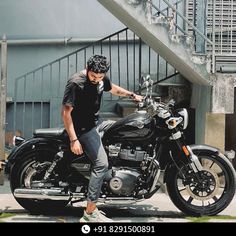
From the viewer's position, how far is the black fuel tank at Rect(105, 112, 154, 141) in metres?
5.91

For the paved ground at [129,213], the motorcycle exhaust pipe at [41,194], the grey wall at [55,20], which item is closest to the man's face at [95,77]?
the motorcycle exhaust pipe at [41,194]

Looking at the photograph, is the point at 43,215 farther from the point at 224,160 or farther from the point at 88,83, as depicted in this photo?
the point at 224,160

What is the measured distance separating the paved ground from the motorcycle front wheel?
0.44 feet

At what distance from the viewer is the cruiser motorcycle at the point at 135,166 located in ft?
19.3

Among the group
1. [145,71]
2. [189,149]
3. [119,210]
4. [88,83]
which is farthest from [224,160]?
[145,71]

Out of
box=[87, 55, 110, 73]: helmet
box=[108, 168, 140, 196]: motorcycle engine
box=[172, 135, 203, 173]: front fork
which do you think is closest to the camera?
box=[87, 55, 110, 73]: helmet

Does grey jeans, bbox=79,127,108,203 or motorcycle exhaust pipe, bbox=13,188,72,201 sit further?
motorcycle exhaust pipe, bbox=13,188,72,201

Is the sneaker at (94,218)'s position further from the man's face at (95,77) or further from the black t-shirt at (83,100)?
the man's face at (95,77)

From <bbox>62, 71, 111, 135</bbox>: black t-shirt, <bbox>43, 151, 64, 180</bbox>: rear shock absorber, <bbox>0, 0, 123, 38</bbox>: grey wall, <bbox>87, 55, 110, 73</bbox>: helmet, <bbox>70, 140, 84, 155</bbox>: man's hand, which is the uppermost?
<bbox>0, 0, 123, 38</bbox>: grey wall

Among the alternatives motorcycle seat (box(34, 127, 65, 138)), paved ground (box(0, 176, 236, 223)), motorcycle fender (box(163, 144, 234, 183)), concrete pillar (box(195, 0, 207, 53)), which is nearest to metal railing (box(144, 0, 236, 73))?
concrete pillar (box(195, 0, 207, 53))

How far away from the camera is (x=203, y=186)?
602 cm

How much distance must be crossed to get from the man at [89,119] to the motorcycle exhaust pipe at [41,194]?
16.1 inches

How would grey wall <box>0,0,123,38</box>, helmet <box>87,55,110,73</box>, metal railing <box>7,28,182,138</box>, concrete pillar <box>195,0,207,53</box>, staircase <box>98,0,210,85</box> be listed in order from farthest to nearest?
1. grey wall <box>0,0,123,38</box>
2. metal railing <box>7,28,182,138</box>
3. concrete pillar <box>195,0,207,53</box>
4. staircase <box>98,0,210,85</box>
5. helmet <box>87,55,110,73</box>

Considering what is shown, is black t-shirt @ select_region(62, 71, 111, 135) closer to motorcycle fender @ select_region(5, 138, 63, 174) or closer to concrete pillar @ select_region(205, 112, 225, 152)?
motorcycle fender @ select_region(5, 138, 63, 174)
